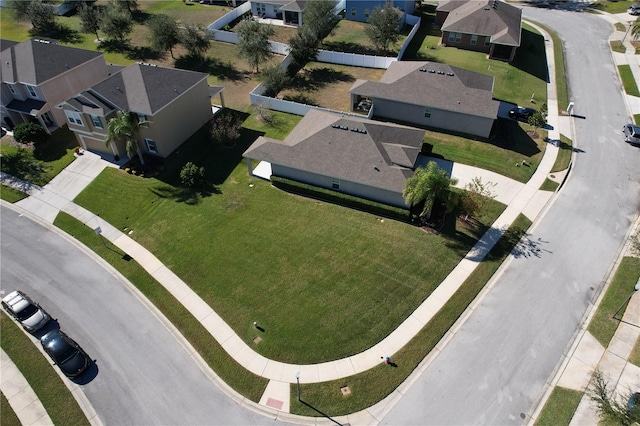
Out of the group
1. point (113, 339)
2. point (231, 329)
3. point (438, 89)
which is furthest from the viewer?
point (438, 89)

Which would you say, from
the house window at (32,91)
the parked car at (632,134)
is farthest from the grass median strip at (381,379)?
the house window at (32,91)

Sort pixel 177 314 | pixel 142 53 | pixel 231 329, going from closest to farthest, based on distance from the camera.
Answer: pixel 231 329
pixel 177 314
pixel 142 53

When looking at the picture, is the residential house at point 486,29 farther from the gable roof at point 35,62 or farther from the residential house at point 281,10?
the gable roof at point 35,62

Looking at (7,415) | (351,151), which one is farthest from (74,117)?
(351,151)

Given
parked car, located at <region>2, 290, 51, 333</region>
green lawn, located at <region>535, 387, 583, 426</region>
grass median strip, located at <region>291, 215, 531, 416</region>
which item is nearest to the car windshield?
parked car, located at <region>2, 290, 51, 333</region>

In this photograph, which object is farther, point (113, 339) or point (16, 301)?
point (16, 301)

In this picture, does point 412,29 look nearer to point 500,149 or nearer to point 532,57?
point 532,57

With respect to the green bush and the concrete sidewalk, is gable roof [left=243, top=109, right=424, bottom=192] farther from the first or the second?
the concrete sidewalk
